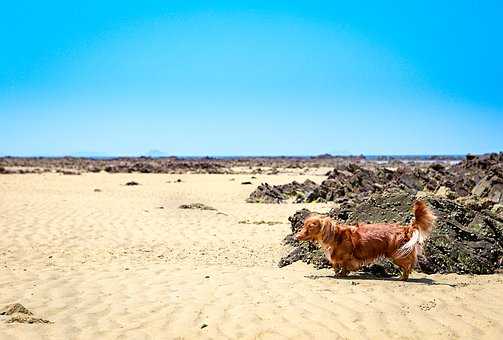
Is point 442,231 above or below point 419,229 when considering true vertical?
below

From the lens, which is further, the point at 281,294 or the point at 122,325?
the point at 281,294

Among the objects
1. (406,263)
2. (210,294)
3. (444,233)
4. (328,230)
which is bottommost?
(210,294)

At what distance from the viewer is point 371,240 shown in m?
6.89

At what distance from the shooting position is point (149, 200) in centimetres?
2052


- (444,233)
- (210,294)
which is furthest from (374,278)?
(210,294)

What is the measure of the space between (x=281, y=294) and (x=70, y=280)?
3.05m

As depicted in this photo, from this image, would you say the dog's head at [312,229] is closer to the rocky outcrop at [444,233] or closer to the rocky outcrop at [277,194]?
the rocky outcrop at [444,233]

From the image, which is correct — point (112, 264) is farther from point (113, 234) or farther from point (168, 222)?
point (168, 222)

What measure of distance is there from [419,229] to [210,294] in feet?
8.91

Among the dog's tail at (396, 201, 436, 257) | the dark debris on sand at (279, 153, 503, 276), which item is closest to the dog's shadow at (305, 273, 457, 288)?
the dark debris on sand at (279, 153, 503, 276)

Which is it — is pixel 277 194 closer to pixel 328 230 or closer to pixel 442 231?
pixel 442 231

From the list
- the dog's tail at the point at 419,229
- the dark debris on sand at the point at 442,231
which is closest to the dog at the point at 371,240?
the dog's tail at the point at 419,229

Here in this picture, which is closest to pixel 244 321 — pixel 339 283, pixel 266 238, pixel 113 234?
pixel 339 283

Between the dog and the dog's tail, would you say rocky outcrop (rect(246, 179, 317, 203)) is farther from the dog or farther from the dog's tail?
the dog's tail
